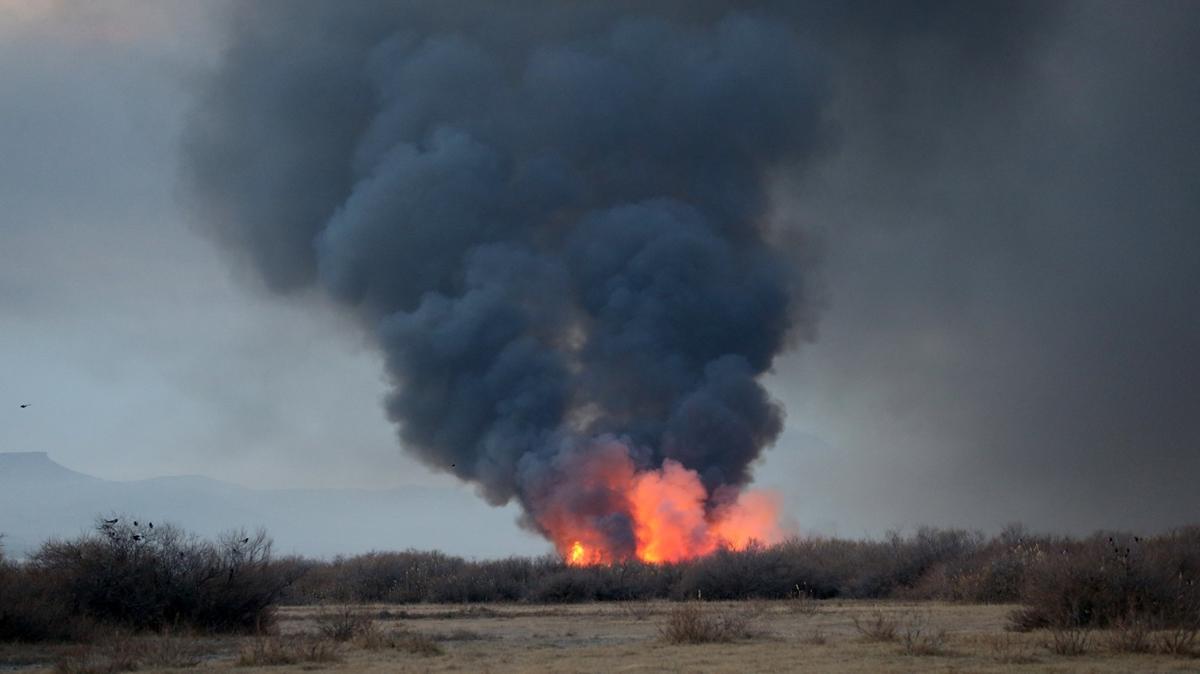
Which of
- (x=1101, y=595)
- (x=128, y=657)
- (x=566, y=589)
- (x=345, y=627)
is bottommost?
(x=128, y=657)

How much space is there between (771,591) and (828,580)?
2.20m

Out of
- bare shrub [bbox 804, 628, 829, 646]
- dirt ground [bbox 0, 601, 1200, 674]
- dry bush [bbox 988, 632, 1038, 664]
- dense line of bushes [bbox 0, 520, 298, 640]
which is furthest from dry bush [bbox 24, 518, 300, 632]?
dry bush [bbox 988, 632, 1038, 664]

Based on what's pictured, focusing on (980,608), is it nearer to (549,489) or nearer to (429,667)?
(429,667)

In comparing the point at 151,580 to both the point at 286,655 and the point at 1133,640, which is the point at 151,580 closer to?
the point at 286,655

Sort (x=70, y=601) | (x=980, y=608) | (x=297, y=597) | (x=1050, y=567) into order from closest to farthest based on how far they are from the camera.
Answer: (x=1050, y=567)
(x=70, y=601)
(x=980, y=608)
(x=297, y=597)

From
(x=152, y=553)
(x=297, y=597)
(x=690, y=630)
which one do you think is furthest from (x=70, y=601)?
(x=297, y=597)

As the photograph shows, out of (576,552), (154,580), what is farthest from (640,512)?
(154,580)

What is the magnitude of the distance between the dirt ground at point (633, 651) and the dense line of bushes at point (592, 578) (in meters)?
1.49

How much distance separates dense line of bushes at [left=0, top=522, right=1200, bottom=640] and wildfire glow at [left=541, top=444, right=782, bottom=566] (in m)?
4.86

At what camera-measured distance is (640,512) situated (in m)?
55.7

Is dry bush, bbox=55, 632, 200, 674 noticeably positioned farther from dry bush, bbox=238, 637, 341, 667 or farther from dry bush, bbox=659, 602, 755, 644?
dry bush, bbox=659, 602, 755, 644

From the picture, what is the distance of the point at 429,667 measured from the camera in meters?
18.2

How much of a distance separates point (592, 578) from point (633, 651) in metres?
22.2

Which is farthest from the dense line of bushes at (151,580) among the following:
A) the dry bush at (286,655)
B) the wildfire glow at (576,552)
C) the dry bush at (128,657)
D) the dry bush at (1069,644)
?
the wildfire glow at (576,552)
